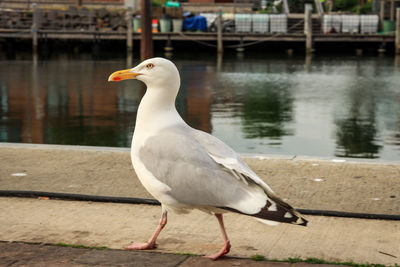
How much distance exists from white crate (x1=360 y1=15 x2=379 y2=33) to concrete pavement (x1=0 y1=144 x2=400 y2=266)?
3408 centimetres

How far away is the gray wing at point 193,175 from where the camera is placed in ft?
14.0

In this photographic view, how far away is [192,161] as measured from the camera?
4.46m

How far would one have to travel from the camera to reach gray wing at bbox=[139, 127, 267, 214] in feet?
14.0

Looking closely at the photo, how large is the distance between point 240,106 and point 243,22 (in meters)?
23.9

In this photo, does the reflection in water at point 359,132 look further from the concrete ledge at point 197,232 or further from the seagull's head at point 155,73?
the seagull's head at point 155,73

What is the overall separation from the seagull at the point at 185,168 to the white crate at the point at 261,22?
117ft

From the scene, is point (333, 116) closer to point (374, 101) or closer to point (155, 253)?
point (374, 101)

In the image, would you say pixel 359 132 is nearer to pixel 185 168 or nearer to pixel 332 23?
pixel 185 168

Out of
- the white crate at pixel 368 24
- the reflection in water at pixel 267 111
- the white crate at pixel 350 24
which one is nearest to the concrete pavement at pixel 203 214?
the reflection in water at pixel 267 111

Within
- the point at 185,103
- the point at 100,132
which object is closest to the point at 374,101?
the point at 185,103

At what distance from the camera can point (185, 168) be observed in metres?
4.46

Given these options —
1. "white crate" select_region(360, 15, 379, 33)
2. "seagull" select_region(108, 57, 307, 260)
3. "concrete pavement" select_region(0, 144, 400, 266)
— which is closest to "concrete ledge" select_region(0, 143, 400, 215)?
"concrete pavement" select_region(0, 144, 400, 266)

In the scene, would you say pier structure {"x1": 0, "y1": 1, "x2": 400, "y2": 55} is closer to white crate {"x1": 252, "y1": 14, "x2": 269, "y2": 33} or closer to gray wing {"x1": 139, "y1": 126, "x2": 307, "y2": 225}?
white crate {"x1": 252, "y1": 14, "x2": 269, "y2": 33}

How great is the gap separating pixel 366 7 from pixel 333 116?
116 ft
